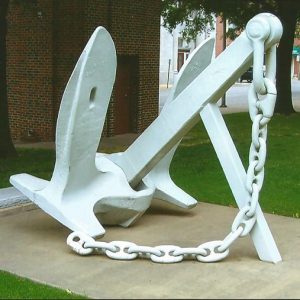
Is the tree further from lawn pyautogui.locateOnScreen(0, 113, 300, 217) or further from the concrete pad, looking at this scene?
the concrete pad

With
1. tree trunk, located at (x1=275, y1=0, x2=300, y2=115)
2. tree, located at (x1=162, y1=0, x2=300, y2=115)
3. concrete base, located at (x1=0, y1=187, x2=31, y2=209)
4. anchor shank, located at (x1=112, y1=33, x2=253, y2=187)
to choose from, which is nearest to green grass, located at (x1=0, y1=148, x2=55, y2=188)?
concrete base, located at (x1=0, y1=187, x2=31, y2=209)

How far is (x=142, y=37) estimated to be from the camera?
62.5 feet

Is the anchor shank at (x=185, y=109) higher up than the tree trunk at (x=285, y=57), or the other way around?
the anchor shank at (x=185, y=109)

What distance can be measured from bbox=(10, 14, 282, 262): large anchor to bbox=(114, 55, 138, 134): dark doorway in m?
11.2

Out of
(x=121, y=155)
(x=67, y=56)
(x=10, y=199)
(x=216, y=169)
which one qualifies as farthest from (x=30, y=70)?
(x=121, y=155)

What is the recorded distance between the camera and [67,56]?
56.7 ft

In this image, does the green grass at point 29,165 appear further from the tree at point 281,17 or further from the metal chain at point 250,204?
the tree at point 281,17

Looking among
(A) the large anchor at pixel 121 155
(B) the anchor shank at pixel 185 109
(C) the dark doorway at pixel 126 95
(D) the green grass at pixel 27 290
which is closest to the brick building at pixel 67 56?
(C) the dark doorway at pixel 126 95

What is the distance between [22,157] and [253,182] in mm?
8031

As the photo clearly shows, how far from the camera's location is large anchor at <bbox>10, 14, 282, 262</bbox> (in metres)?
6.40

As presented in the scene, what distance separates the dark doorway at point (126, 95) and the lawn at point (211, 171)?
2.14 m

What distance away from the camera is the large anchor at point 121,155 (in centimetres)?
640

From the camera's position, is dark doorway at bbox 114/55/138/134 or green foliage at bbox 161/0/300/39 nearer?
dark doorway at bbox 114/55/138/134

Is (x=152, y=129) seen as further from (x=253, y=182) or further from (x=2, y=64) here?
(x=2, y=64)
